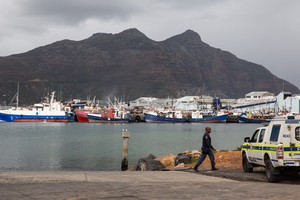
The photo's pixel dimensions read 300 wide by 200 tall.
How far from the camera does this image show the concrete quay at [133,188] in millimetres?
10898

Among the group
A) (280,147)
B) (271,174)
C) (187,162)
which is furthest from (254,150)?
(187,162)

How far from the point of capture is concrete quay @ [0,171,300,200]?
1090 cm

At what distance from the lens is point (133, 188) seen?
40.4 feet

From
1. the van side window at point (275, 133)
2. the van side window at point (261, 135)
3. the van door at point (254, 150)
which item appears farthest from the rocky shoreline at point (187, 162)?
the van side window at point (275, 133)

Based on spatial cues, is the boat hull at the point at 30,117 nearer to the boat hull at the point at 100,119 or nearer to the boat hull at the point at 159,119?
the boat hull at the point at 100,119

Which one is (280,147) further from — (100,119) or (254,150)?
(100,119)

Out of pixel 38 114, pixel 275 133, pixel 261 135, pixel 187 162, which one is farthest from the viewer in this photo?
pixel 38 114

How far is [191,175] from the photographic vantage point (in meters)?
16.2

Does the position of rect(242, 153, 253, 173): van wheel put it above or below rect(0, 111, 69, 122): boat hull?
below

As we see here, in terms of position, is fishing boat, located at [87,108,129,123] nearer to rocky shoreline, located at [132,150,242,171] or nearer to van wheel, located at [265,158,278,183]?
rocky shoreline, located at [132,150,242,171]

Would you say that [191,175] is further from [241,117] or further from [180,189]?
[241,117]

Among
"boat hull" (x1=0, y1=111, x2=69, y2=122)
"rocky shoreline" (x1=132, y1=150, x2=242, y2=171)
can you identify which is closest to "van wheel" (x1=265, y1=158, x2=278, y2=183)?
"rocky shoreline" (x1=132, y1=150, x2=242, y2=171)

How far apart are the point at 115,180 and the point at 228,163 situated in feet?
28.4

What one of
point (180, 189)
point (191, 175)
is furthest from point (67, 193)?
point (191, 175)
